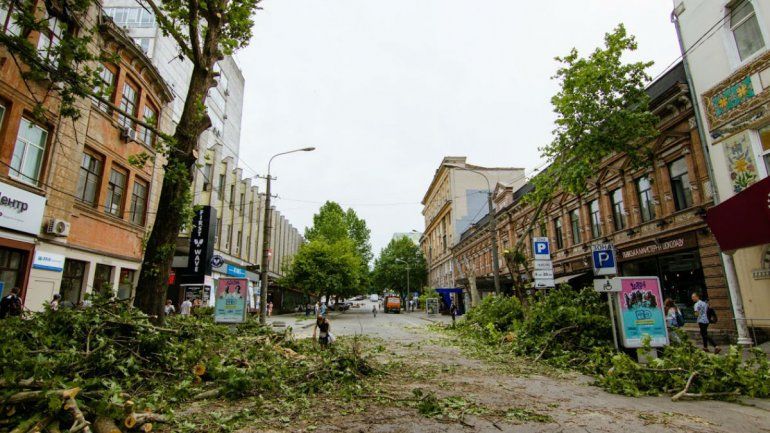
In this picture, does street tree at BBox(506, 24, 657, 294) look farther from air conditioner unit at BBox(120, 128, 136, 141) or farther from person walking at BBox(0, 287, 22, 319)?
air conditioner unit at BBox(120, 128, 136, 141)

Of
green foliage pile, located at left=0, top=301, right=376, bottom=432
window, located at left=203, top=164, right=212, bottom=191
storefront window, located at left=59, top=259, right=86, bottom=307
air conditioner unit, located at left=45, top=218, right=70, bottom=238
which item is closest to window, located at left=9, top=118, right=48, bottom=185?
air conditioner unit, located at left=45, top=218, right=70, bottom=238

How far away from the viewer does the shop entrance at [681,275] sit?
48.2 feet

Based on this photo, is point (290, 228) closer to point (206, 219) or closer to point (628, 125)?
point (206, 219)

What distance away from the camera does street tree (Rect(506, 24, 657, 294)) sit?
1419 centimetres

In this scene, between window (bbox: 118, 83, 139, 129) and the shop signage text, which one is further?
window (bbox: 118, 83, 139, 129)

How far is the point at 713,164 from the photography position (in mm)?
13539

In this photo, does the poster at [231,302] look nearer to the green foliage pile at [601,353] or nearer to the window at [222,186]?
the green foliage pile at [601,353]

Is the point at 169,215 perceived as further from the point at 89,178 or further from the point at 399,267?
the point at 399,267

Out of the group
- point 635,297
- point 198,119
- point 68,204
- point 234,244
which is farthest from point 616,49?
point 234,244

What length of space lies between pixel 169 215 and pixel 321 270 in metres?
32.8

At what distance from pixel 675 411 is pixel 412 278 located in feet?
206

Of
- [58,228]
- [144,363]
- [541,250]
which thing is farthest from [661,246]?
[58,228]

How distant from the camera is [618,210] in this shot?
19609 millimetres

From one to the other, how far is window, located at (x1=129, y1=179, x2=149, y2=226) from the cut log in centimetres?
1815
